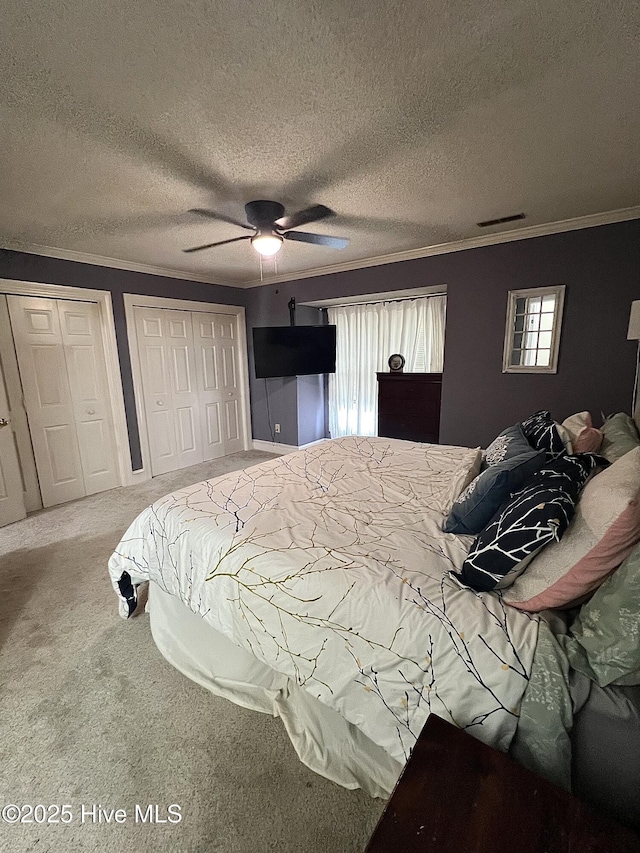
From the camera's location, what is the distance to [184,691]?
1.58 metres

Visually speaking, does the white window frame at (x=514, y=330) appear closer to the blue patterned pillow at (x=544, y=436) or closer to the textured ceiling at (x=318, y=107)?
the textured ceiling at (x=318, y=107)

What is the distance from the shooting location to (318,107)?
60.7 inches

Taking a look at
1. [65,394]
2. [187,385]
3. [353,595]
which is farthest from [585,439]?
[65,394]

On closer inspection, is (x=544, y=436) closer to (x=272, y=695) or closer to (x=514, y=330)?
(x=272, y=695)

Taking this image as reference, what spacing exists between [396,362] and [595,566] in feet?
12.7

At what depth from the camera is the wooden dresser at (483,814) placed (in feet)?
2.11

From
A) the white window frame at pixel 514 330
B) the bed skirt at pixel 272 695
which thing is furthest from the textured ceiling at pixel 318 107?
the bed skirt at pixel 272 695

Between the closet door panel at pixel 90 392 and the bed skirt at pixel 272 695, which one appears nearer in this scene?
the bed skirt at pixel 272 695

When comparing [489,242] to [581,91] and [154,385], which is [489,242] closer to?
[581,91]

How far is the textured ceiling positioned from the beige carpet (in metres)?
2.48

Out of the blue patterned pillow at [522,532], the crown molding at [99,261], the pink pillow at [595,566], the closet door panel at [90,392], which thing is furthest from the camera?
the closet door panel at [90,392]

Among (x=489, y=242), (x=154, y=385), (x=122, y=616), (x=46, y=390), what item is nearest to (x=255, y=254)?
(x=154, y=385)

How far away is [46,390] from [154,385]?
1060 mm

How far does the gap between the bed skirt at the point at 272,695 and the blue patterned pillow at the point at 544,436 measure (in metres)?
1.36
